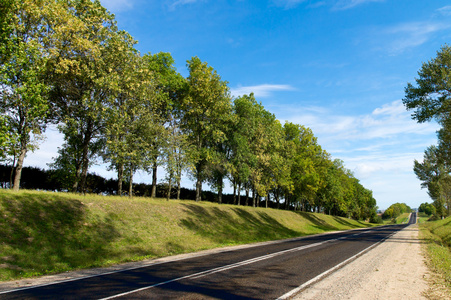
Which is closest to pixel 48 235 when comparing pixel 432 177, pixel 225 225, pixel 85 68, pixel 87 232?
pixel 87 232

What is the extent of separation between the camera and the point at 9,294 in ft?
22.4

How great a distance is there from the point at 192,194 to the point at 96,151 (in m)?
17.8

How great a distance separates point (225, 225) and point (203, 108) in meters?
14.1

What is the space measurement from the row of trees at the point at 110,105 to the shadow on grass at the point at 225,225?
4.56 meters

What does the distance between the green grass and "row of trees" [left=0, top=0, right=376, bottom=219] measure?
12.9 ft

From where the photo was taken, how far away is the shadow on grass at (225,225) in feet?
70.2

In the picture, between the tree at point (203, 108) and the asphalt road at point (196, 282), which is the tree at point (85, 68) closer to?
the tree at point (203, 108)

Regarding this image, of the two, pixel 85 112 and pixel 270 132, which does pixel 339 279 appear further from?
pixel 270 132

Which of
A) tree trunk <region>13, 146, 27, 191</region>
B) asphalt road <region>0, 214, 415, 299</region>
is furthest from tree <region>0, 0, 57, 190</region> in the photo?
asphalt road <region>0, 214, 415, 299</region>

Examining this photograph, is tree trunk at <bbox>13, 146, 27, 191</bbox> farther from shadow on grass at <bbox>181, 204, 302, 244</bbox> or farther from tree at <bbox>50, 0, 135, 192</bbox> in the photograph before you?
shadow on grass at <bbox>181, 204, 302, 244</bbox>

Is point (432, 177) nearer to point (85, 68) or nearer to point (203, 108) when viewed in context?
point (203, 108)

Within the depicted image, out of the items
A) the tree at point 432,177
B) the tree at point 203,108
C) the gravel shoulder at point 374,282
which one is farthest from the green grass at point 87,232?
the tree at point 432,177

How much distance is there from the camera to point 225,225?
2536cm

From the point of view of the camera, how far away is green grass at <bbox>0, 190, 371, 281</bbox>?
10398 millimetres
